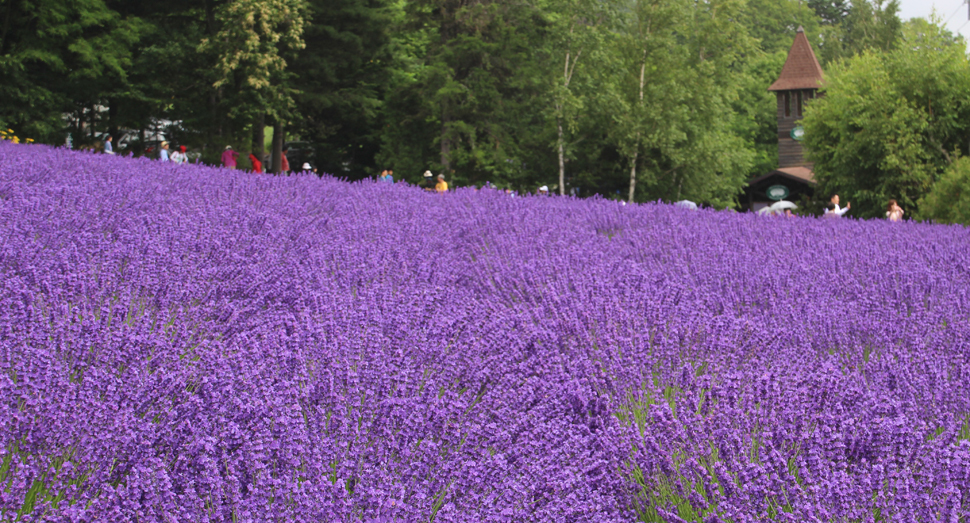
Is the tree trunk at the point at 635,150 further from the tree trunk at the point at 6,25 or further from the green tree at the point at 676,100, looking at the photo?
the tree trunk at the point at 6,25

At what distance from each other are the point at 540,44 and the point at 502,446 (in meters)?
31.3

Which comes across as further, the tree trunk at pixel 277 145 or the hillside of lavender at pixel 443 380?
the tree trunk at pixel 277 145

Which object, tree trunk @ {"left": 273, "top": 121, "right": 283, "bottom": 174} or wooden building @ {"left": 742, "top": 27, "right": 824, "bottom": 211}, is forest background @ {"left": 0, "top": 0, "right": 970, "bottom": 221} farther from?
wooden building @ {"left": 742, "top": 27, "right": 824, "bottom": 211}

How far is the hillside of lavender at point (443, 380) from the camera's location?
1.78 meters

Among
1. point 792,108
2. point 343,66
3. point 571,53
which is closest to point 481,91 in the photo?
point 571,53

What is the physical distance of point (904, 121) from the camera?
2212 cm

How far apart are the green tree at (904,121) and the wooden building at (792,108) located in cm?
1654

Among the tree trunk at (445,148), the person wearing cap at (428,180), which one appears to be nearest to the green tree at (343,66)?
the tree trunk at (445,148)

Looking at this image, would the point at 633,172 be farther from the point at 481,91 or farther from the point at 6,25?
the point at 6,25

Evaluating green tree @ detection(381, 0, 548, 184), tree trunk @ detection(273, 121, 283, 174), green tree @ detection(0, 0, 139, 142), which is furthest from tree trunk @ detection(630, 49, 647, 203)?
green tree @ detection(0, 0, 139, 142)

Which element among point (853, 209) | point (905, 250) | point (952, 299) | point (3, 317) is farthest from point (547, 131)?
point (3, 317)

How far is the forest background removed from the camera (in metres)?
22.4

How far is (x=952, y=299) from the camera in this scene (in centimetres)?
418

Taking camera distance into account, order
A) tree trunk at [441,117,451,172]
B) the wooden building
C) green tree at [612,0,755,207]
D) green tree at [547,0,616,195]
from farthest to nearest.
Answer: the wooden building → green tree at [612,0,755,207] → green tree at [547,0,616,195] → tree trunk at [441,117,451,172]
